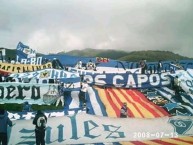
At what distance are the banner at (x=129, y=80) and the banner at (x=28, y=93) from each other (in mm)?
6021

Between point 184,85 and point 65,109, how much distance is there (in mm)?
10058

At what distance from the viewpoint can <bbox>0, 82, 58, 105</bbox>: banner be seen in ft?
76.4

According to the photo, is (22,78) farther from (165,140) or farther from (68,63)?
(68,63)

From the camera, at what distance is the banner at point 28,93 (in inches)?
917

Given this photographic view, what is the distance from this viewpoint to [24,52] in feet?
124

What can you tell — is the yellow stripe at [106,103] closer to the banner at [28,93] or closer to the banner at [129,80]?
the banner at [129,80]

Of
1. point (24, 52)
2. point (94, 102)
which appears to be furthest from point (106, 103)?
point (24, 52)

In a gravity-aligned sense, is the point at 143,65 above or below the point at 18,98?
above

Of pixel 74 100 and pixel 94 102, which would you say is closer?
pixel 74 100

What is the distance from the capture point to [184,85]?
93.0 ft

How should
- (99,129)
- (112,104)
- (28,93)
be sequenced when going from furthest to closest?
(112,104) → (28,93) → (99,129)

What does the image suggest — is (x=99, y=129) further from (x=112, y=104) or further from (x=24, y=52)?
(x=24, y=52)

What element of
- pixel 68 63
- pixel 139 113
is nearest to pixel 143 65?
pixel 68 63

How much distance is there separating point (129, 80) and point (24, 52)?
506 inches
